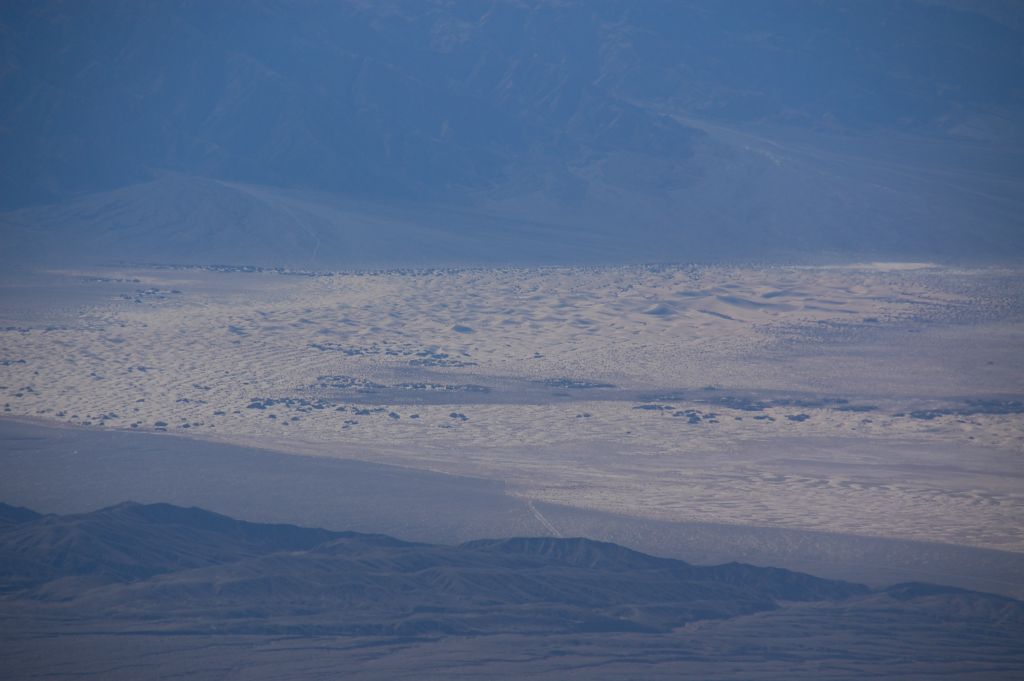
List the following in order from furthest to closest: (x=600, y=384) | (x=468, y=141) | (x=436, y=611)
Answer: (x=468, y=141) < (x=600, y=384) < (x=436, y=611)

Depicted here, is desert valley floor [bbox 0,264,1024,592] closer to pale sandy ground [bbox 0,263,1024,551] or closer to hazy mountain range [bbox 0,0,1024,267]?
pale sandy ground [bbox 0,263,1024,551]

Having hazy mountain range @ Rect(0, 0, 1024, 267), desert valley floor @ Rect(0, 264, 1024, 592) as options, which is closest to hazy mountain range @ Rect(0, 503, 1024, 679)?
desert valley floor @ Rect(0, 264, 1024, 592)

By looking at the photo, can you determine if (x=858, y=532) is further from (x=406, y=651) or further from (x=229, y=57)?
(x=229, y=57)

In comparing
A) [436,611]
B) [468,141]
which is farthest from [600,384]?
[468,141]

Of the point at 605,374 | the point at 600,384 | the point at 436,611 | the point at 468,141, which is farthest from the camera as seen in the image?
the point at 468,141

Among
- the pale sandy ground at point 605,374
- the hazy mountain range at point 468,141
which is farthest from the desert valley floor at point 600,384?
the hazy mountain range at point 468,141

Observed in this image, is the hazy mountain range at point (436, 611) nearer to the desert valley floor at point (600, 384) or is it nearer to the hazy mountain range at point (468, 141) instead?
the desert valley floor at point (600, 384)

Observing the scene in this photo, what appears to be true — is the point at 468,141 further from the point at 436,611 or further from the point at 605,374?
the point at 436,611
